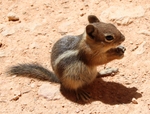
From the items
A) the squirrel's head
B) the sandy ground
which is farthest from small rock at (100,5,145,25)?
the squirrel's head

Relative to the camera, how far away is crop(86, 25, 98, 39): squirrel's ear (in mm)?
3491

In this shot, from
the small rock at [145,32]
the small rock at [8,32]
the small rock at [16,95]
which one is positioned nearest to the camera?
the small rock at [16,95]

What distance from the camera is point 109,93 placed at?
376cm

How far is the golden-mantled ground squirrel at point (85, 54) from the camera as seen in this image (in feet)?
11.6

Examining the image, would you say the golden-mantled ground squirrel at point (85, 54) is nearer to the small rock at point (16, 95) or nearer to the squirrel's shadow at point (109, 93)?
the squirrel's shadow at point (109, 93)

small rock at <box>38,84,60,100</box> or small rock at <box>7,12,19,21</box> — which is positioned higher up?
small rock at <box>7,12,19,21</box>

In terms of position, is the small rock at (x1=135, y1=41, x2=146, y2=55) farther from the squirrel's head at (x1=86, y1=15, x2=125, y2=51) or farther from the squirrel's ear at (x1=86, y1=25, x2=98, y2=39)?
the squirrel's ear at (x1=86, y1=25, x2=98, y2=39)

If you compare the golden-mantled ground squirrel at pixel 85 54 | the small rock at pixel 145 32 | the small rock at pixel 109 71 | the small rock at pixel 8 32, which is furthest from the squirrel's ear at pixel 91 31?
the small rock at pixel 8 32

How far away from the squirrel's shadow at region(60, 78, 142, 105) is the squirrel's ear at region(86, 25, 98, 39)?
2.14ft

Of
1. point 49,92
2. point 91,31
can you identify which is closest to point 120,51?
point 91,31

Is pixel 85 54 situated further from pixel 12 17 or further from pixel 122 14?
pixel 12 17

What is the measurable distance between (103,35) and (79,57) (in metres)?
0.37

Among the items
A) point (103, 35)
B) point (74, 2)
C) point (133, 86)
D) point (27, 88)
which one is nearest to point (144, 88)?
point (133, 86)

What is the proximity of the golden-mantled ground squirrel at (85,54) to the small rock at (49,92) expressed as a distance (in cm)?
12
